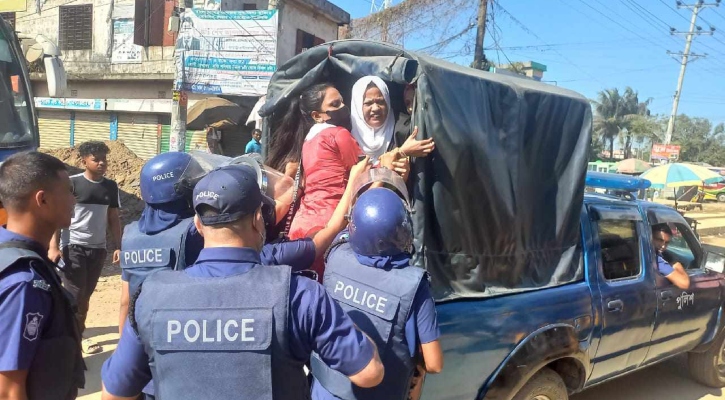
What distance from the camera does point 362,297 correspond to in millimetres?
2135

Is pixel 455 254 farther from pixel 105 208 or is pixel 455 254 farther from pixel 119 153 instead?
pixel 119 153

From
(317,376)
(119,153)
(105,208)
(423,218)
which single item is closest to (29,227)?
(317,376)

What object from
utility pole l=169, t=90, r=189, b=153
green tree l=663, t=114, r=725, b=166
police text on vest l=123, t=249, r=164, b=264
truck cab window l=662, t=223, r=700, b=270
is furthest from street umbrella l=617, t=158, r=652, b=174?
green tree l=663, t=114, r=725, b=166

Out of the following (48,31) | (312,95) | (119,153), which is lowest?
(119,153)

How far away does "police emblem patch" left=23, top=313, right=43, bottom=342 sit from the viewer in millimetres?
1725

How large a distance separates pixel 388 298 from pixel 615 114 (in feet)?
183

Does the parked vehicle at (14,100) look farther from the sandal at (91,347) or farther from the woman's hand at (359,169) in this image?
the woman's hand at (359,169)

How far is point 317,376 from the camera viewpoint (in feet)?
7.39

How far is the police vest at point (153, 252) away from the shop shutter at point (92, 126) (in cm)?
1860

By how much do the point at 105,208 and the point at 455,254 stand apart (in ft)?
11.4

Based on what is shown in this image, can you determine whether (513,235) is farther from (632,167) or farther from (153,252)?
(632,167)

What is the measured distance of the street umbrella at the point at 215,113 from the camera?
45.9 feet

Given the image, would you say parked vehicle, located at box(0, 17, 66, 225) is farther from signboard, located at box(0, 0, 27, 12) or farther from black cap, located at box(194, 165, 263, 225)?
black cap, located at box(194, 165, 263, 225)

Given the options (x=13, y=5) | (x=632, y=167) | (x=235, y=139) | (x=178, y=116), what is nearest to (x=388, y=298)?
(x=13, y=5)
